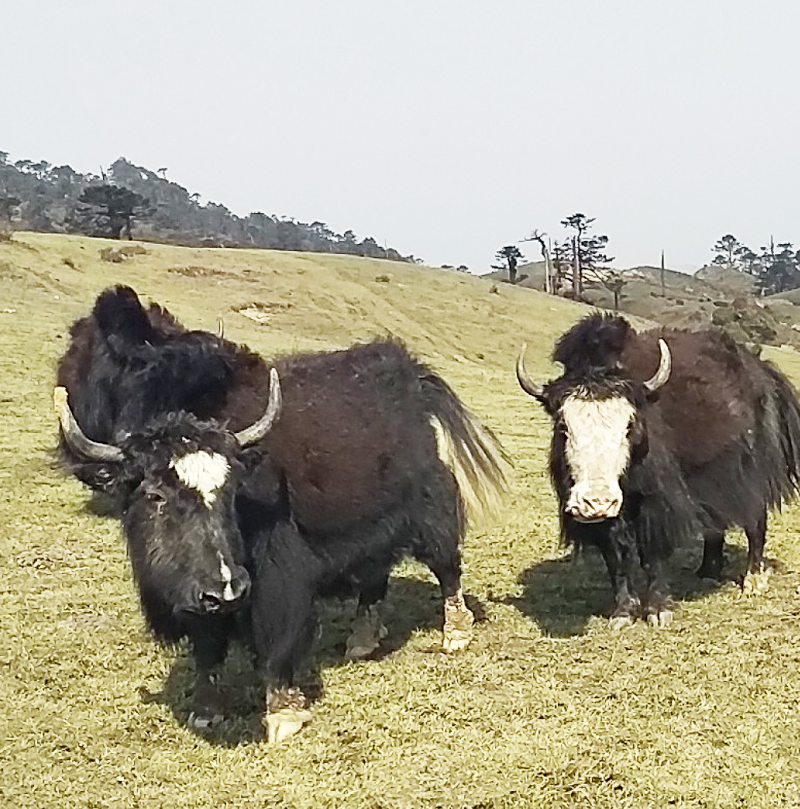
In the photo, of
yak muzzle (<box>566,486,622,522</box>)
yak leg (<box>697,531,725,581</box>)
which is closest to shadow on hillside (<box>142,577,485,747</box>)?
yak muzzle (<box>566,486,622,522</box>)

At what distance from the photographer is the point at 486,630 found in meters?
6.41

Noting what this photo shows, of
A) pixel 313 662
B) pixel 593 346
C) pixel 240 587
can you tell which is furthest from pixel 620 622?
pixel 240 587

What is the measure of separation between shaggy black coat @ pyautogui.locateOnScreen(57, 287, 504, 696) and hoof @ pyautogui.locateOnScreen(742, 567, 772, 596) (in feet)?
5.72

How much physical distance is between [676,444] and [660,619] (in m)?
0.99

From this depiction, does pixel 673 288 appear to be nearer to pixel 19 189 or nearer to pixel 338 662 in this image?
pixel 19 189

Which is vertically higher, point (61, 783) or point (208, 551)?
point (208, 551)

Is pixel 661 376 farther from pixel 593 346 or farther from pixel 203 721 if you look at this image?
pixel 203 721

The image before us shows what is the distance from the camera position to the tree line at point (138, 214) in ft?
176

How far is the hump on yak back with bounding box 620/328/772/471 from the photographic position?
661 centimetres

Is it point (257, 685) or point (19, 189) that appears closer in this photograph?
point (257, 685)

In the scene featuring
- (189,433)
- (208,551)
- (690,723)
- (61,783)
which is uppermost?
(189,433)

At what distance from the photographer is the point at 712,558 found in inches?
289

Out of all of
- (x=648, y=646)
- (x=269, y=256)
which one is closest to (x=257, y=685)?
(x=648, y=646)

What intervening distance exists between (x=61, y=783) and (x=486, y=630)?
102 inches
